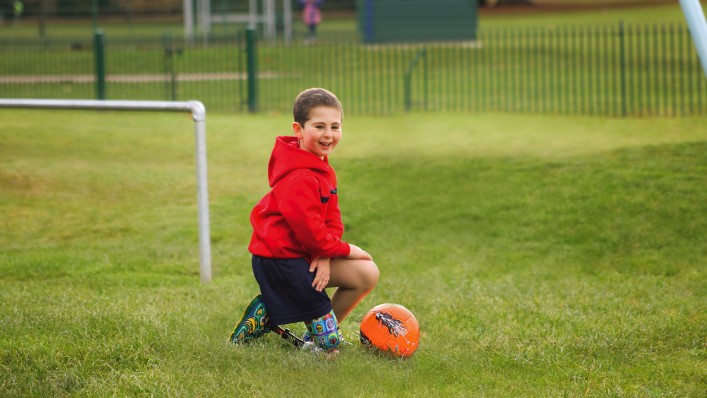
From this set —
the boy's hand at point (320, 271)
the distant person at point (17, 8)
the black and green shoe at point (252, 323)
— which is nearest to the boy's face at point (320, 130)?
the boy's hand at point (320, 271)

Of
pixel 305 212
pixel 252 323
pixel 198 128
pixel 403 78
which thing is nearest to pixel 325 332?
pixel 252 323

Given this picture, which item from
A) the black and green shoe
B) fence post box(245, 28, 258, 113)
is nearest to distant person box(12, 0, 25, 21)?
fence post box(245, 28, 258, 113)

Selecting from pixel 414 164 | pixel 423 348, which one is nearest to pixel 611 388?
pixel 423 348

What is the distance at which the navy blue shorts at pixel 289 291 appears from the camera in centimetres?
479

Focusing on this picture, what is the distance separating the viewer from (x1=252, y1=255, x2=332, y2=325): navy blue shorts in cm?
479

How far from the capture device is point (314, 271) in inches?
190

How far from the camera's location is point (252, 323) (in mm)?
5051

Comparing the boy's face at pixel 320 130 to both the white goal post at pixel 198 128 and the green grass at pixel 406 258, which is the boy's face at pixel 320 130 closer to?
the green grass at pixel 406 258

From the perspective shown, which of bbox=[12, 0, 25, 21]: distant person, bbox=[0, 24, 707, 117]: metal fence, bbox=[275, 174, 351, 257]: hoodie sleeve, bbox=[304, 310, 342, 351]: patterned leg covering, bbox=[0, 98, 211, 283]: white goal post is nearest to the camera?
bbox=[275, 174, 351, 257]: hoodie sleeve

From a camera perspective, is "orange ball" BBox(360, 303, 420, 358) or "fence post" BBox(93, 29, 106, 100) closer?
"orange ball" BBox(360, 303, 420, 358)

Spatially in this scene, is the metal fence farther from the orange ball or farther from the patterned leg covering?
the patterned leg covering

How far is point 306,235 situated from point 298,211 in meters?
0.13

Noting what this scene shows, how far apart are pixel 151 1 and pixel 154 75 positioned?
1742cm

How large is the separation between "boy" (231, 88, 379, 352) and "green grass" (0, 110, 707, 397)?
262 mm
